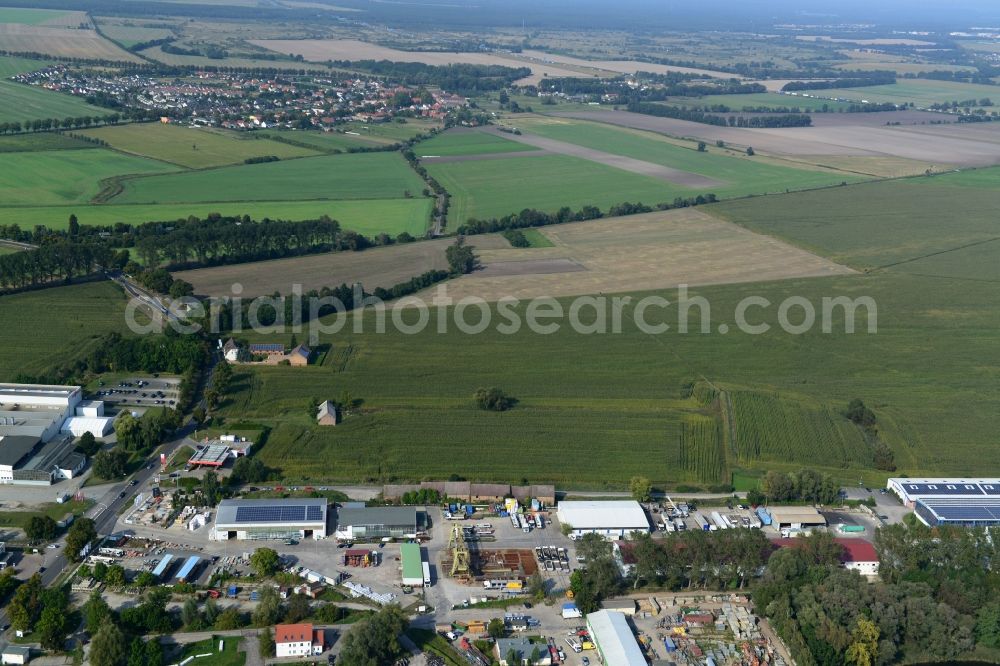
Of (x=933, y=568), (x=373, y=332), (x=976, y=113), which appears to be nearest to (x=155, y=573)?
(x=373, y=332)

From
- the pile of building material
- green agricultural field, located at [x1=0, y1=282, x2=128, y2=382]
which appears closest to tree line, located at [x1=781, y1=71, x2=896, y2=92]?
green agricultural field, located at [x1=0, y1=282, x2=128, y2=382]

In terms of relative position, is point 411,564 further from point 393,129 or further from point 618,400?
point 393,129

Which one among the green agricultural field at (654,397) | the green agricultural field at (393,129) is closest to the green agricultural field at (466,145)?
the green agricultural field at (393,129)

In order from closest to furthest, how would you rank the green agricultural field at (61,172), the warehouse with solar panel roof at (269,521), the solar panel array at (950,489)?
the warehouse with solar panel roof at (269,521) < the solar panel array at (950,489) < the green agricultural field at (61,172)

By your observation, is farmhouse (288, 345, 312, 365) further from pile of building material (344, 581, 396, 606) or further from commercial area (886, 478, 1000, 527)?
commercial area (886, 478, 1000, 527)

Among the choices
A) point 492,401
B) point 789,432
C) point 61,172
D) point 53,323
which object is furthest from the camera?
point 61,172

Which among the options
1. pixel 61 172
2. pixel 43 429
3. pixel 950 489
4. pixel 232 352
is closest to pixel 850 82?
pixel 61 172

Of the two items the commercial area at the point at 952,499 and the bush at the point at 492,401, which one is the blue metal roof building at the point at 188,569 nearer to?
the bush at the point at 492,401
